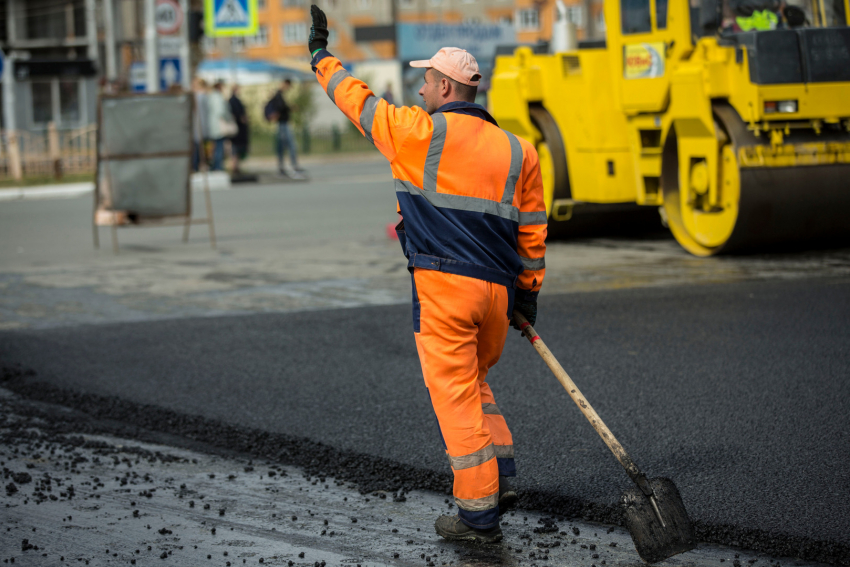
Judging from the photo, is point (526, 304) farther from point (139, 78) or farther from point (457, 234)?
Result: point (139, 78)

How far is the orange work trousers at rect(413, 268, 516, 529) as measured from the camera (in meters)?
3.32

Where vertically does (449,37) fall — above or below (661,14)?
above

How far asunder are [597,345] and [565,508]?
2.55 meters

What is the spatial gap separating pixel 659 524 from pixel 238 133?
18.1 metres

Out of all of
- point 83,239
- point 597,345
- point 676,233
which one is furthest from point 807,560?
point 83,239

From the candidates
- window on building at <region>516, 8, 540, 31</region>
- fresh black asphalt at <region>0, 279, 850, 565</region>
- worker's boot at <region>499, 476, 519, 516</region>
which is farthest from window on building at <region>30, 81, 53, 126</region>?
window on building at <region>516, 8, 540, 31</region>

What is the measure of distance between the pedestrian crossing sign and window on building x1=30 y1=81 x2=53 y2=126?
24.0 metres

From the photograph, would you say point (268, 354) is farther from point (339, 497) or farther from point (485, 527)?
point (485, 527)

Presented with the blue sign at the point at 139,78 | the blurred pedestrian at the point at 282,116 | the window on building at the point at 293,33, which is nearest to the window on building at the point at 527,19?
the window on building at the point at 293,33

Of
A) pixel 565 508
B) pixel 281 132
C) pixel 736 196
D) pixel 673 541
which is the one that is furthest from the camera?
pixel 281 132

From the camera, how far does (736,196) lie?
838cm

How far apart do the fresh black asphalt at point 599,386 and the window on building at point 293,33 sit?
75308mm

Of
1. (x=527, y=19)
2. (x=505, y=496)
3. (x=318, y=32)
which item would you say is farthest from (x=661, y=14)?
(x=527, y=19)

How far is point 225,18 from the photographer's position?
18.8 meters
